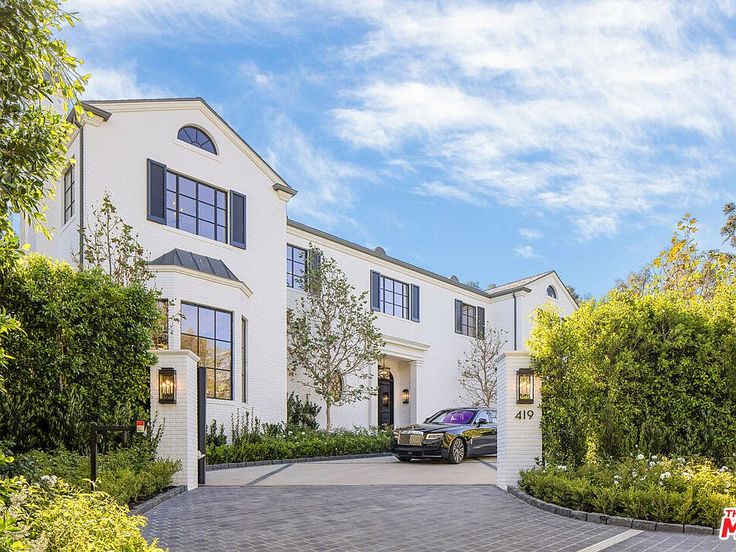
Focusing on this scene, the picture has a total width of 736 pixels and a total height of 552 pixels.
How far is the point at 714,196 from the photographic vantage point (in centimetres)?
1875

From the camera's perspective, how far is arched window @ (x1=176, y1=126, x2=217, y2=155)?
1714 centimetres

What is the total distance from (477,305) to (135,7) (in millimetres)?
20978

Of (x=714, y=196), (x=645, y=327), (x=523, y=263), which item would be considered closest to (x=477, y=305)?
(x=523, y=263)

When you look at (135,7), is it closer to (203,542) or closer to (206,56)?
(206,56)

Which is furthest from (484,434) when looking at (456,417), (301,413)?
(301,413)

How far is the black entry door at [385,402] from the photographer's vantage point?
24.9 metres

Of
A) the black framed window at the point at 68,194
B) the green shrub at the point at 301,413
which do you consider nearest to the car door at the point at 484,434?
the green shrub at the point at 301,413

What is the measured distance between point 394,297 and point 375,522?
17.1 meters

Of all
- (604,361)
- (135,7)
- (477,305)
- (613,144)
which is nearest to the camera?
(135,7)

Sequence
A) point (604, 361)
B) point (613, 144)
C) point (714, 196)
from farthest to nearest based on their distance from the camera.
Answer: point (714, 196), point (613, 144), point (604, 361)

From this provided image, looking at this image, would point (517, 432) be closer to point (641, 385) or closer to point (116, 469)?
point (641, 385)

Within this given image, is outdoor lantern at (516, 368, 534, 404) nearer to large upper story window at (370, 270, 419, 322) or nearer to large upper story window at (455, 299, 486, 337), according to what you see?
large upper story window at (370, 270, 419, 322)

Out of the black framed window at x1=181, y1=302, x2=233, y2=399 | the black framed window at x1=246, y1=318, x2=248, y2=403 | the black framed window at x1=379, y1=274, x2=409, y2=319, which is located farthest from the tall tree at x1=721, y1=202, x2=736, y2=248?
the black framed window at x1=181, y1=302, x2=233, y2=399

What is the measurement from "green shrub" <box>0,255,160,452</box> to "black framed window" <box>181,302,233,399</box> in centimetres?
528
